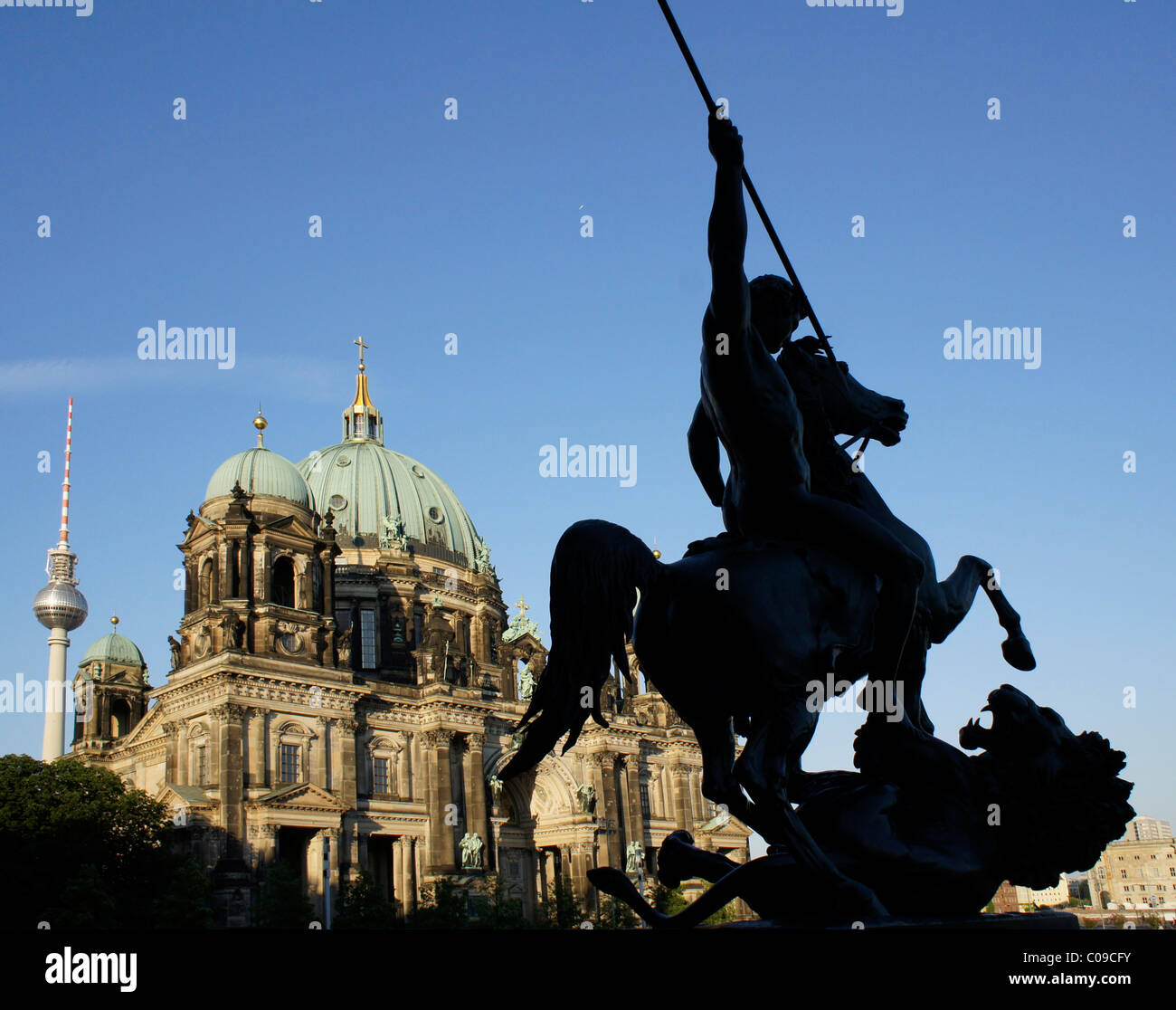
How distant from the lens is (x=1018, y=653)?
7.29 meters

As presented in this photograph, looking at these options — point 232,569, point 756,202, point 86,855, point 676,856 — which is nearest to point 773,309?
point 756,202

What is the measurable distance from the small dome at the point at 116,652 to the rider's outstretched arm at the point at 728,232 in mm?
81883

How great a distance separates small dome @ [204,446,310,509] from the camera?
60156 mm

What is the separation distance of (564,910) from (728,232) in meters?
52.9

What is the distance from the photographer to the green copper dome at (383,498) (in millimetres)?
76750

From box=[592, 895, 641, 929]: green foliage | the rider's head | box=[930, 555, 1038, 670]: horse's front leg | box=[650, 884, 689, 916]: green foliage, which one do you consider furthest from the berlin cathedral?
the rider's head

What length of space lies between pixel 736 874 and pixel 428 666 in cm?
6129

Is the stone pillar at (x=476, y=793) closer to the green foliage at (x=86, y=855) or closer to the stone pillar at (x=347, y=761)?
the stone pillar at (x=347, y=761)

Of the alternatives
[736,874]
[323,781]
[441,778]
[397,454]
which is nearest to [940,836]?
[736,874]

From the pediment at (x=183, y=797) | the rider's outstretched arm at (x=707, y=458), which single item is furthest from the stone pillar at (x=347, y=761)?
the rider's outstretched arm at (x=707, y=458)

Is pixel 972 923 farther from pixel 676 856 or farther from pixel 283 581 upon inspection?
pixel 283 581

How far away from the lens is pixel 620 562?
19.7 feet

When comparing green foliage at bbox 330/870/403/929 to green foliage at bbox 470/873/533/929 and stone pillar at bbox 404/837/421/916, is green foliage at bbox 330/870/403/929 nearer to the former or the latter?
green foliage at bbox 470/873/533/929

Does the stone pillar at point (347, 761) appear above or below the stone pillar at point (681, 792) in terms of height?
above
